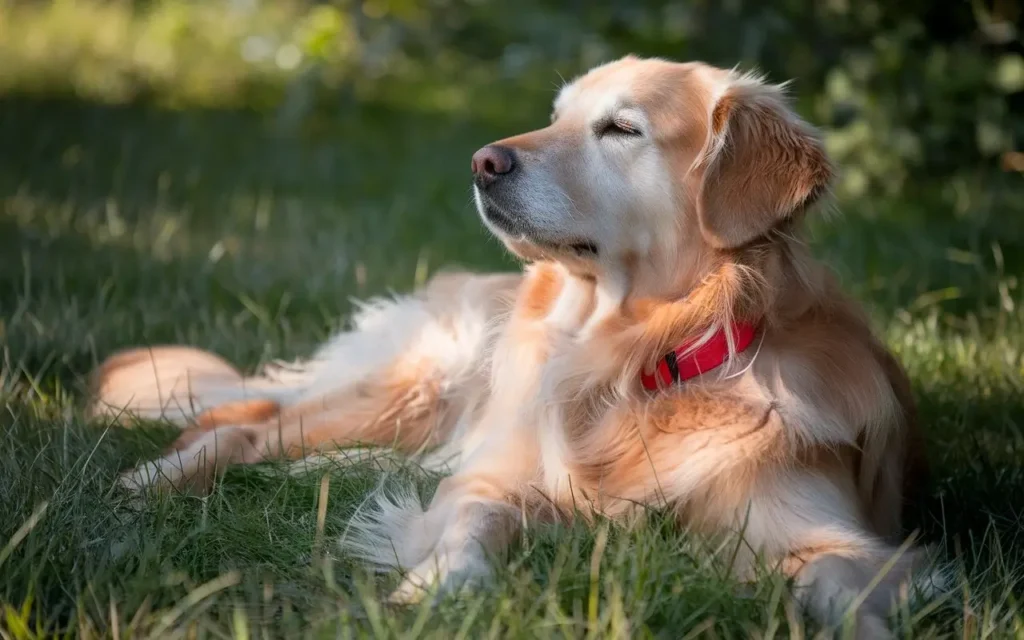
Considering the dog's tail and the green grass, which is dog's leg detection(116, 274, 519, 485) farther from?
the green grass

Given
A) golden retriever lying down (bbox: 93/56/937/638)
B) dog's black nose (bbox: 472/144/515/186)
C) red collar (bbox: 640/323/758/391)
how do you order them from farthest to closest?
dog's black nose (bbox: 472/144/515/186) → red collar (bbox: 640/323/758/391) → golden retriever lying down (bbox: 93/56/937/638)

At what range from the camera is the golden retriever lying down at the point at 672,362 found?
2.39 m

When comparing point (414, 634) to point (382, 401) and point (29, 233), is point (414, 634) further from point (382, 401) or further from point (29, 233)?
point (29, 233)

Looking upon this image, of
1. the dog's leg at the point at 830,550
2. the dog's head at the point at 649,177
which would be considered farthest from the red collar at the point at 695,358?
the dog's leg at the point at 830,550

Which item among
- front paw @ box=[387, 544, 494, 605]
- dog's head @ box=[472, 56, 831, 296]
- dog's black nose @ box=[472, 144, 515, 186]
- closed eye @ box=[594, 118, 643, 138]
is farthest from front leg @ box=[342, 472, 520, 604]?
closed eye @ box=[594, 118, 643, 138]

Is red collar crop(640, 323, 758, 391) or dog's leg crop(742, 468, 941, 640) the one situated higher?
red collar crop(640, 323, 758, 391)

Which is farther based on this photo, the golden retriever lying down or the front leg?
the golden retriever lying down

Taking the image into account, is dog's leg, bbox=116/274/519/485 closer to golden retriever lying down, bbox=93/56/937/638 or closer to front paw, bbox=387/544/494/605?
golden retriever lying down, bbox=93/56/937/638

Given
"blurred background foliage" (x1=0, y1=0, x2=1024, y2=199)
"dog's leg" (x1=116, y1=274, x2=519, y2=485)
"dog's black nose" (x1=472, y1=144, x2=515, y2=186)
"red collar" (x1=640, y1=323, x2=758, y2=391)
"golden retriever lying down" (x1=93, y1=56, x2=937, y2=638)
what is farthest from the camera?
"blurred background foliage" (x1=0, y1=0, x2=1024, y2=199)

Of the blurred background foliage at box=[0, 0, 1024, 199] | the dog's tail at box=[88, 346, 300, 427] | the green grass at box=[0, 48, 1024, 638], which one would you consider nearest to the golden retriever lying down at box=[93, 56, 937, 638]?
the green grass at box=[0, 48, 1024, 638]

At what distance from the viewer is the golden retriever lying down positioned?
239 cm

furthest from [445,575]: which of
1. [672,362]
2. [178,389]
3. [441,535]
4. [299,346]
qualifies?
[299,346]

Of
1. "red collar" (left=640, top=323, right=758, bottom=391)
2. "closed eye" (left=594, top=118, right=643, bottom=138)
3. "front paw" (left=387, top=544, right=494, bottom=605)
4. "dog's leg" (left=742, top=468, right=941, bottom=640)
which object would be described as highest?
"closed eye" (left=594, top=118, right=643, bottom=138)

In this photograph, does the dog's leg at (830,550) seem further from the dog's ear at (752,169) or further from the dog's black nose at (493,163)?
the dog's black nose at (493,163)
